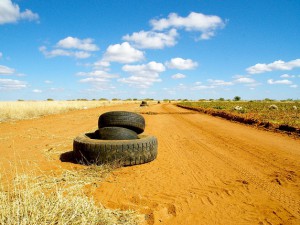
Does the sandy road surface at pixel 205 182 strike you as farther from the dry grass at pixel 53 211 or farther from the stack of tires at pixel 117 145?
the dry grass at pixel 53 211

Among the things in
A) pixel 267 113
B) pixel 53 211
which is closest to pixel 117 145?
pixel 53 211

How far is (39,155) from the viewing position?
22.5ft

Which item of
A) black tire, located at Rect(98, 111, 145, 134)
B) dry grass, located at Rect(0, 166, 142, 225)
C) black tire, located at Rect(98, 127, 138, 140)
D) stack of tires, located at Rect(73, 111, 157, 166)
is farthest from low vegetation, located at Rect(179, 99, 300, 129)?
dry grass, located at Rect(0, 166, 142, 225)

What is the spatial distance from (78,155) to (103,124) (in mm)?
1095

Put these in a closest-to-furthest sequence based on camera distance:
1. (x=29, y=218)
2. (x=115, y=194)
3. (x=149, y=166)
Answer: (x=29, y=218), (x=115, y=194), (x=149, y=166)

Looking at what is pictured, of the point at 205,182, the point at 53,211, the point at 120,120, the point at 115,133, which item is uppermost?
the point at 120,120

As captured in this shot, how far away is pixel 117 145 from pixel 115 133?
2.29 feet

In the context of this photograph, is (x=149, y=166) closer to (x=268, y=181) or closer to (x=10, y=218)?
(x=268, y=181)

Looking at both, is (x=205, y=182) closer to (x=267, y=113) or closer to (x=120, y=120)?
(x=120, y=120)

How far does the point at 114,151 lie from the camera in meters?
5.78

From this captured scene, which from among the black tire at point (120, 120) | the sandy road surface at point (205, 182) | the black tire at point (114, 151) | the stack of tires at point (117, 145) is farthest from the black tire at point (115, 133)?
the sandy road surface at point (205, 182)

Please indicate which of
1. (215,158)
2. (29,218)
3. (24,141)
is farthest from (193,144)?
(29,218)

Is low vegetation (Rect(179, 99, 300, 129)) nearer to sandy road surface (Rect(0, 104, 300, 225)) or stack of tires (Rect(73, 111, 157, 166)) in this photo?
sandy road surface (Rect(0, 104, 300, 225))

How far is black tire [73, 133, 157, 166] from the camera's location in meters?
5.79
